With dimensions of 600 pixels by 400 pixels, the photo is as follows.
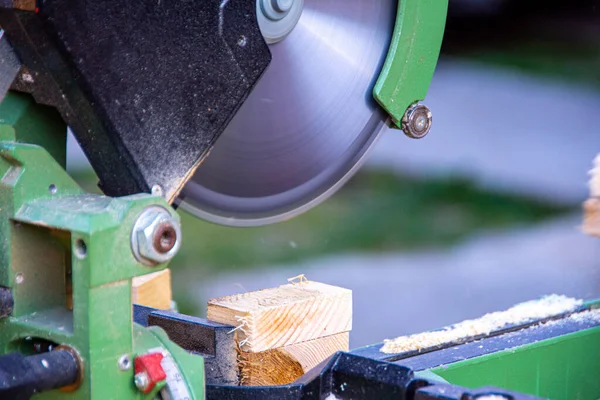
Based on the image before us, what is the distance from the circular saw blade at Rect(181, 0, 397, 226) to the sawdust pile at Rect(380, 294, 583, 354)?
1.15ft

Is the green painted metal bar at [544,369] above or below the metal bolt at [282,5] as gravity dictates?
below

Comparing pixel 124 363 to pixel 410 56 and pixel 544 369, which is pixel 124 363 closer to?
pixel 410 56

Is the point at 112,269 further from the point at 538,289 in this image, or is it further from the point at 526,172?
the point at 526,172

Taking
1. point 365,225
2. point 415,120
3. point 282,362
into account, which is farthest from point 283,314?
point 365,225

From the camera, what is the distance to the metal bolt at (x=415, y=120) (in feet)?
6.16

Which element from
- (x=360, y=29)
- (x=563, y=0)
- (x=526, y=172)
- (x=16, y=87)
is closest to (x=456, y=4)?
(x=563, y=0)

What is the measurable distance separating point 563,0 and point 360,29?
5151mm

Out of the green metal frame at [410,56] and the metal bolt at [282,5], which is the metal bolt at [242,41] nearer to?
the metal bolt at [282,5]

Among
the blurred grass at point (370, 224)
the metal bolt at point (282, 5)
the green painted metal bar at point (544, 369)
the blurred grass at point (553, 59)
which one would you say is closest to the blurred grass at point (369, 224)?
the blurred grass at point (370, 224)

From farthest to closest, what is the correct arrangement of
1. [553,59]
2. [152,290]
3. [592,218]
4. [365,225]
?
[553,59] → [365,225] → [152,290] → [592,218]

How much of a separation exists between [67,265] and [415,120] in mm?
811

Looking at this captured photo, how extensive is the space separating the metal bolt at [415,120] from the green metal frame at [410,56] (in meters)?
0.01

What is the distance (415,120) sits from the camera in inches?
74.2

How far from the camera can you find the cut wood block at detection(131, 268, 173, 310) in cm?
247
